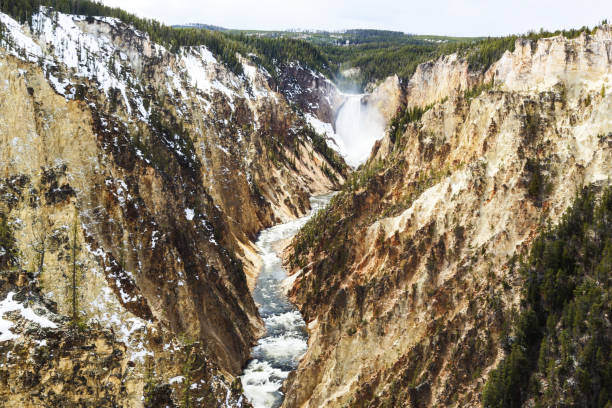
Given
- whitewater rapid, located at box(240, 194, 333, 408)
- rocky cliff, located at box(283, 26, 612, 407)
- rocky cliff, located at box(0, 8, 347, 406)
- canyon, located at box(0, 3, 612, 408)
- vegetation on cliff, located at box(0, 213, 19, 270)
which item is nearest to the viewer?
vegetation on cliff, located at box(0, 213, 19, 270)

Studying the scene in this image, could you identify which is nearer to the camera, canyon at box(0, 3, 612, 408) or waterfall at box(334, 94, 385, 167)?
canyon at box(0, 3, 612, 408)

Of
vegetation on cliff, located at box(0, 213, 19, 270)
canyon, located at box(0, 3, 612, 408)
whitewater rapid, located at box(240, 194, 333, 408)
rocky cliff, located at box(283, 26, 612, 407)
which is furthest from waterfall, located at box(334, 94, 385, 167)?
vegetation on cliff, located at box(0, 213, 19, 270)

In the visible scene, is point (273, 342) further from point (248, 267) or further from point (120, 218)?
point (120, 218)

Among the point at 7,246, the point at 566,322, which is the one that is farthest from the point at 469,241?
the point at 7,246

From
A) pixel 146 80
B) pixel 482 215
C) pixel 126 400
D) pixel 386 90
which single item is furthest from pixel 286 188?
pixel 126 400

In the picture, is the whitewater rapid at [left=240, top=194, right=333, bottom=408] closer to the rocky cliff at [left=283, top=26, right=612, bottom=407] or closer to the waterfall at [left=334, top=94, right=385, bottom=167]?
the rocky cliff at [left=283, top=26, right=612, bottom=407]

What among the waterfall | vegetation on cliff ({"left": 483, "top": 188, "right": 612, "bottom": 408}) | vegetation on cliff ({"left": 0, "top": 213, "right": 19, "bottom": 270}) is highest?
the waterfall
